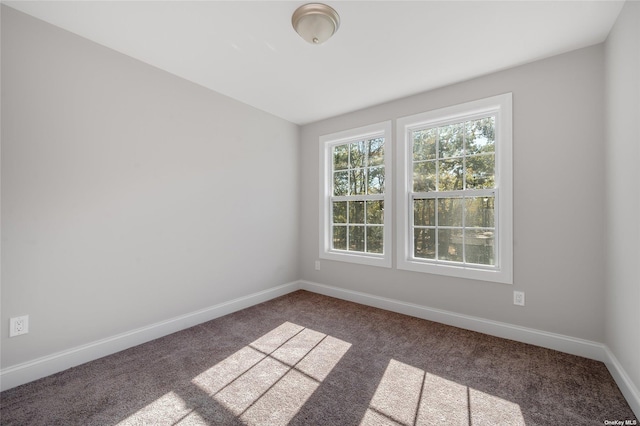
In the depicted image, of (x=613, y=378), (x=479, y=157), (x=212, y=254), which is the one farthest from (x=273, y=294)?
(x=613, y=378)

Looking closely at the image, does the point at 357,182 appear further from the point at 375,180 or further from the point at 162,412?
the point at 162,412

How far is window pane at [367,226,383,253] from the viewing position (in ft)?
11.5

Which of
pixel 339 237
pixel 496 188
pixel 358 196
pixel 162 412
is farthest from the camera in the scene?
pixel 339 237

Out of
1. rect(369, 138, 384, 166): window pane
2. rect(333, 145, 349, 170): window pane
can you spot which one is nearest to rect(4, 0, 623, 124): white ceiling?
rect(369, 138, 384, 166): window pane

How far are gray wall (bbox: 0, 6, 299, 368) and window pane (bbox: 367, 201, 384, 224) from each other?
5.04 ft

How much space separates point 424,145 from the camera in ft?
10.3

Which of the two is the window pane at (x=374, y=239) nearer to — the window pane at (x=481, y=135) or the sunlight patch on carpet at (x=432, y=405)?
the window pane at (x=481, y=135)

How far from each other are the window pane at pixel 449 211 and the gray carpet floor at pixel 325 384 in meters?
1.09

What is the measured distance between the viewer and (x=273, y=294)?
3.74 m

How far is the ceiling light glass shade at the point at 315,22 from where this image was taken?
1815mm

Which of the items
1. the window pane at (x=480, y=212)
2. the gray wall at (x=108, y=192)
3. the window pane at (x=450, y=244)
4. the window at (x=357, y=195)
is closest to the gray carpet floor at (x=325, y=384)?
the gray wall at (x=108, y=192)

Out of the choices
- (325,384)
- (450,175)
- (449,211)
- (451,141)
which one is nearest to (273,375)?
(325,384)

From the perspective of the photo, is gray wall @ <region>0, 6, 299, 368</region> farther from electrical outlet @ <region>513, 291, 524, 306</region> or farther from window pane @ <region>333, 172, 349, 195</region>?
electrical outlet @ <region>513, 291, 524, 306</region>

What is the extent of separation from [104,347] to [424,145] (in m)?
3.59
